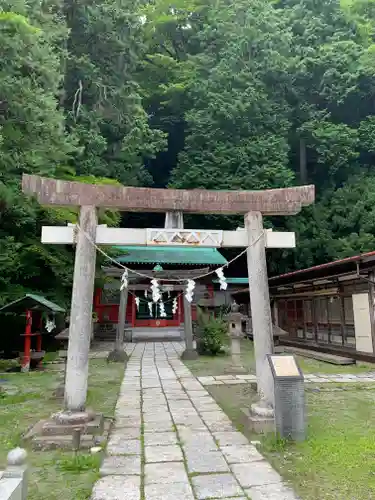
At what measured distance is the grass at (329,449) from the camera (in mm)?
3475

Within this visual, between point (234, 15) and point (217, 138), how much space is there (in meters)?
8.98

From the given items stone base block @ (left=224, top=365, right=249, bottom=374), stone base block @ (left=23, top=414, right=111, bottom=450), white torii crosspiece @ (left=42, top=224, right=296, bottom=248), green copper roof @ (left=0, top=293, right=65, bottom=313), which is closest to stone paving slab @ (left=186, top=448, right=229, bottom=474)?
stone base block @ (left=23, top=414, right=111, bottom=450)

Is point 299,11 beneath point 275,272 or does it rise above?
above

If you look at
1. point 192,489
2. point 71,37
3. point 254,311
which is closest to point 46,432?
point 192,489

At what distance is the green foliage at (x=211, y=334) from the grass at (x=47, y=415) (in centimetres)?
329

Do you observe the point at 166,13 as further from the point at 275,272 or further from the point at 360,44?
the point at 275,272

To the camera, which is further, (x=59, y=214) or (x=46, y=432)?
(x=59, y=214)

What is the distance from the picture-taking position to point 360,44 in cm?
2589

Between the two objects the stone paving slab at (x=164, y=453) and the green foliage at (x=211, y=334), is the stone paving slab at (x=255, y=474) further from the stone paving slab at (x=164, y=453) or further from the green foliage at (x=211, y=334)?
the green foliage at (x=211, y=334)

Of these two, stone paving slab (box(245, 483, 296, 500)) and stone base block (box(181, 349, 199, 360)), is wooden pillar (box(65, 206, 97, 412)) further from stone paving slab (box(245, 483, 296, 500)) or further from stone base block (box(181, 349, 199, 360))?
stone base block (box(181, 349, 199, 360))

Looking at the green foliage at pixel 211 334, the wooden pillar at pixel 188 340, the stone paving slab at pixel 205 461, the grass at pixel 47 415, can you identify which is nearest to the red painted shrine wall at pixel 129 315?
the green foliage at pixel 211 334

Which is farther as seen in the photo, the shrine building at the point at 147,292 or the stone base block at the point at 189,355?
the shrine building at the point at 147,292

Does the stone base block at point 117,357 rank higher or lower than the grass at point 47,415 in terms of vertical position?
higher

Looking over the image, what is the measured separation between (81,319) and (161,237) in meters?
1.71
